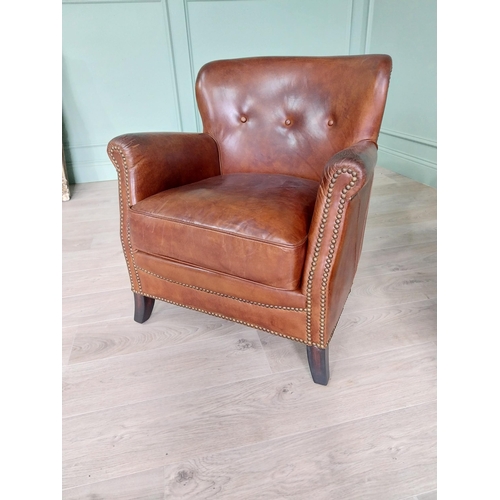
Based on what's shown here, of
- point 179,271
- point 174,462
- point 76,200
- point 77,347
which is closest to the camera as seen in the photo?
point 174,462

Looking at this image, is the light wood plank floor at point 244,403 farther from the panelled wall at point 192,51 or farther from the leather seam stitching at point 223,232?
the panelled wall at point 192,51

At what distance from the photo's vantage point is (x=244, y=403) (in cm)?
102

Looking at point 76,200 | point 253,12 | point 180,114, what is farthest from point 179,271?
point 253,12

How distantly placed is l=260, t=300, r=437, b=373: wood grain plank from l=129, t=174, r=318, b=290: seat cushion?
32 cm

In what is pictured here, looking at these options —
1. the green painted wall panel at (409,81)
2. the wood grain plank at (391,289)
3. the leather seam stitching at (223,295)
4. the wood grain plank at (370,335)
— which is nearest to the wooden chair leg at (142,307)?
the leather seam stitching at (223,295)

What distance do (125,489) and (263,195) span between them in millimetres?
807

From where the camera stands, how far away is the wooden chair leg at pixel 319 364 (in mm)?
1035

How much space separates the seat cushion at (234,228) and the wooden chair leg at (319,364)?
0.71ft

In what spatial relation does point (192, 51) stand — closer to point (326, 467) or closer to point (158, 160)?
point (158, 160)

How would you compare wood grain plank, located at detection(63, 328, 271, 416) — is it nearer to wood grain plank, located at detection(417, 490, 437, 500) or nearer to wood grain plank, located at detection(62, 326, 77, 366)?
wood grain plank, located at detection(62, 326, 77, 366)

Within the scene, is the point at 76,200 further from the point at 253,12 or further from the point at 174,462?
the point at 174,462

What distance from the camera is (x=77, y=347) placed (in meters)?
1.24
